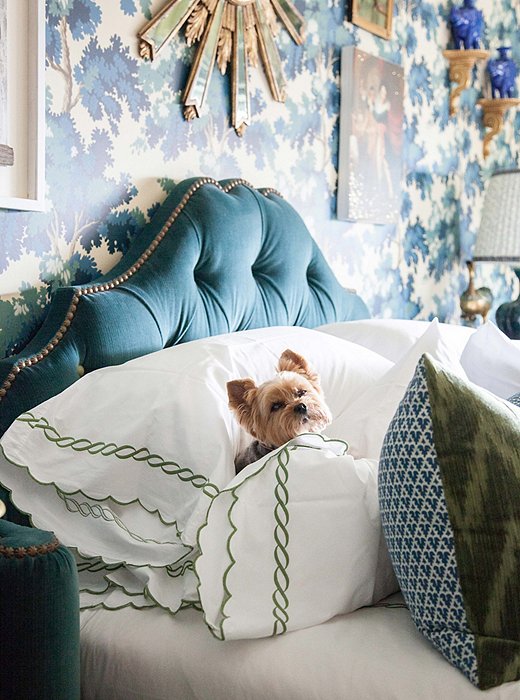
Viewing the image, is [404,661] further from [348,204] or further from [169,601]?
[348,204]

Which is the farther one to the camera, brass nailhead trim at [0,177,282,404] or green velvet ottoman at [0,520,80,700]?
brass nailhead trim at [0,177,282,404]

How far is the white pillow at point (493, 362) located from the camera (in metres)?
1.62

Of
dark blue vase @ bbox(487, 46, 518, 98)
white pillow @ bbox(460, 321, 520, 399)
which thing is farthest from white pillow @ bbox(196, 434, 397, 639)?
dark blue vase @ bbox(487, 46, 518, 98)

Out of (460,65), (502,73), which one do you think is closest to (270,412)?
(460,65)

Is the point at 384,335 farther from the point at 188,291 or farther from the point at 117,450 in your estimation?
the point at 117,450

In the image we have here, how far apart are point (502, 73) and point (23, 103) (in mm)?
2347

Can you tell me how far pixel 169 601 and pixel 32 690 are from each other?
25 centimetres

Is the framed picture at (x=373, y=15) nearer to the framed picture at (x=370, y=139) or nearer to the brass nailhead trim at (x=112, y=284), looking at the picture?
the framed picture at (x=370, y=139)

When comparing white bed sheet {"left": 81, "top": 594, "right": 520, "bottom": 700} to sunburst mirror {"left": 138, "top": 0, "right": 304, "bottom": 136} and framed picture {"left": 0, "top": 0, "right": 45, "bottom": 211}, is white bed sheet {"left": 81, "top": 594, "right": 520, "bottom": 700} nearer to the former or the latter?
framed picture {"left": 0, "top": 0, "right": 45, "bottom": 211}

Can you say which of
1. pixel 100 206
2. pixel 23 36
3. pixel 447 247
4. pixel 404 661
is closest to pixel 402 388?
pixel 404 661

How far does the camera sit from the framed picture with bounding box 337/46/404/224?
248 cm

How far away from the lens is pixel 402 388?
53.8 inches

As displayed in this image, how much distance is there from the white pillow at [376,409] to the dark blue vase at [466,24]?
6.36 feet

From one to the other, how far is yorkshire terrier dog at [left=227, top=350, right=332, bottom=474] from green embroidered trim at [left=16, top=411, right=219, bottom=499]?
0.26 ft
